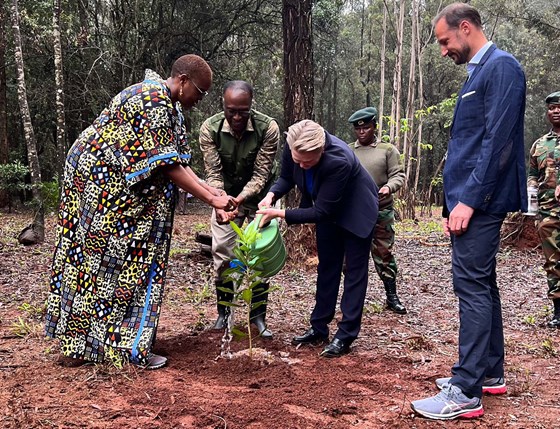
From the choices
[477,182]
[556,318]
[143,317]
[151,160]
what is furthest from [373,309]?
[151,160]

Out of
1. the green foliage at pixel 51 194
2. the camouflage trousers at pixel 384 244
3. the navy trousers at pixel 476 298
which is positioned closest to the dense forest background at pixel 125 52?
the green foliage at pixel 51 194

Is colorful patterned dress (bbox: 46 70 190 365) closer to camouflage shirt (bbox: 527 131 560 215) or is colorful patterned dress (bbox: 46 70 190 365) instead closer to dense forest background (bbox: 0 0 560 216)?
camouflage shirt (bbox: 527 131 560 215)

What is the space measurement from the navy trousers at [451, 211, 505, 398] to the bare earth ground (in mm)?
248

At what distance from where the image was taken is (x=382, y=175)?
5441mm

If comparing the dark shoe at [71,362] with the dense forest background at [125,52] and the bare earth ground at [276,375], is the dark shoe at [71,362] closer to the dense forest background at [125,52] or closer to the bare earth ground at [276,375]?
the bare earth ground at [276,375]

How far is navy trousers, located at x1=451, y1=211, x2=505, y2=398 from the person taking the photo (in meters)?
2.92

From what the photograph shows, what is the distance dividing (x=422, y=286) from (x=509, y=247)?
368cm

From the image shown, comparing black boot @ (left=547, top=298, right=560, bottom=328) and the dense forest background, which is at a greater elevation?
the dense forest background

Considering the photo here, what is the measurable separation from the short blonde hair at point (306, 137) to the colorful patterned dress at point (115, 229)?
0.74 m

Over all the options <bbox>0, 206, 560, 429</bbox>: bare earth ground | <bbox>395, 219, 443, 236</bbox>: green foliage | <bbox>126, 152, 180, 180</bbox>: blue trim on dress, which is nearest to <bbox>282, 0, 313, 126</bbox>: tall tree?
<bbox>0, 206, 560, 429</bbox>: bare earth ground

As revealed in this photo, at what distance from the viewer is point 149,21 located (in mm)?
15578

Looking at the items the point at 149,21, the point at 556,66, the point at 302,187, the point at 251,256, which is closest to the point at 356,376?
the point at 251,256

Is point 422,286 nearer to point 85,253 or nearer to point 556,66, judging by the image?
point 85,253

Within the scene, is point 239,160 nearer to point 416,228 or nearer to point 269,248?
→ point 269,248
